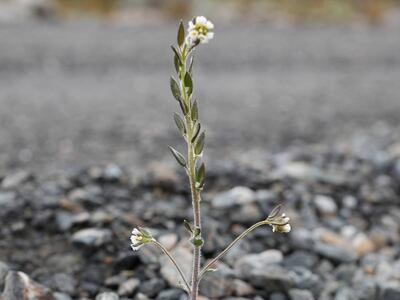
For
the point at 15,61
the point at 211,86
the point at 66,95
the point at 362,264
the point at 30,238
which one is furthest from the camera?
the point at 15,61

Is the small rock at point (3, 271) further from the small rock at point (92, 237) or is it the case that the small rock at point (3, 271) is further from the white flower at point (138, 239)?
the white flower at point (138, 239)

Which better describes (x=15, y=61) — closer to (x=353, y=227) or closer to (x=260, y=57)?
(x=260, y=57)

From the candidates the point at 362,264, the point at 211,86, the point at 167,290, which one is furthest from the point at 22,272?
the point at 211,86

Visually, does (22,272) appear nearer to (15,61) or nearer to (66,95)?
(66,95)

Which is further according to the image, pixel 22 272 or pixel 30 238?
pixel 30 238

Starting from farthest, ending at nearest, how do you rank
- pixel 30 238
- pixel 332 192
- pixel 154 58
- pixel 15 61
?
pixel 154 58 < pixel 15 61 < pixel 332 192 < pixel 30 238

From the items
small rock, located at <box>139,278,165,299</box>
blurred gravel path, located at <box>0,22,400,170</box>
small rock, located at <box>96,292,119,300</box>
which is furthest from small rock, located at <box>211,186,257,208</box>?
blurred gravel path, located at <box>0,22,400,170</box>

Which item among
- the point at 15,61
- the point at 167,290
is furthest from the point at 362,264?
the point at 15,61

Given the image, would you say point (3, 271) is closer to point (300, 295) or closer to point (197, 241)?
point (197, 241)
